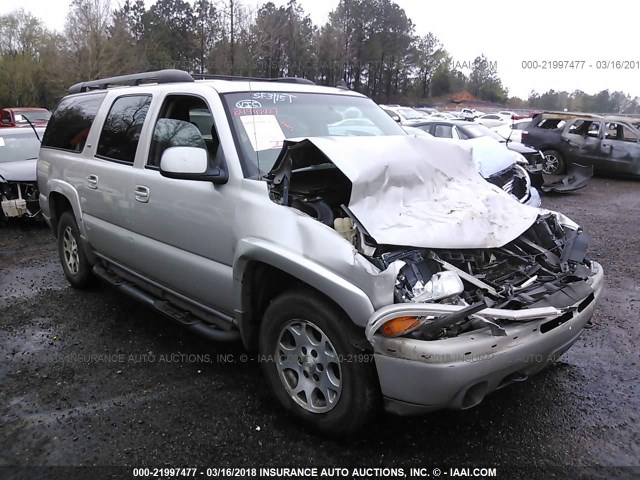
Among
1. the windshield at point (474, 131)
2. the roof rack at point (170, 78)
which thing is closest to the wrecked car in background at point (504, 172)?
the roof rack at point (170, 78)

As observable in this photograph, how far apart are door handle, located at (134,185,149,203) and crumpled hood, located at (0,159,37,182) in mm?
5337

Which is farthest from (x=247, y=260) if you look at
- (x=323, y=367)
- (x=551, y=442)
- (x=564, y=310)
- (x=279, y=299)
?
(x=551, y=442)

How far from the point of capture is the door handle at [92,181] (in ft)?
14.3

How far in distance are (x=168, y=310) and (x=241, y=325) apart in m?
0.83

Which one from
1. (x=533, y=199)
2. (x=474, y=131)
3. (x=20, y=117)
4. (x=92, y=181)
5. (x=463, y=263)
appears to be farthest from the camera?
(x=20, y=117)

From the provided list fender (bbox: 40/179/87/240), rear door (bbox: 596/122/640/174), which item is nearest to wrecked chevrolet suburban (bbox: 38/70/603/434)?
fender (bbox: 40/179/87/240)

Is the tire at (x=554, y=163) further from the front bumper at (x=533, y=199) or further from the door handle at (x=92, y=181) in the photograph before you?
the door handle at (x=92, y=181)

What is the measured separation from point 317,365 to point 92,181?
2.83 meters

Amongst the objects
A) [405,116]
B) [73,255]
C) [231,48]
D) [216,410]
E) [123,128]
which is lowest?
[216,410]

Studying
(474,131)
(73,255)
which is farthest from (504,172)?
(474,131)

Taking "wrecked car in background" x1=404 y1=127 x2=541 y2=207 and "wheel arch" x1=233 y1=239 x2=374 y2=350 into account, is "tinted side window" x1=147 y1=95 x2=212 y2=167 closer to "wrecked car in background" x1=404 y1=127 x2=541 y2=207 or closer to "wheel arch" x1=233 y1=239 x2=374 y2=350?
Result: "wheel arch" x1=233 y1=239 x2=374 y2=350

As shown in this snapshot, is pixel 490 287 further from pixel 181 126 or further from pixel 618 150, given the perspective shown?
pixel 618 150

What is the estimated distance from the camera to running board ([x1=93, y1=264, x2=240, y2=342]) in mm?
3289

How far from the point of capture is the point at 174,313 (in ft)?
11.9
